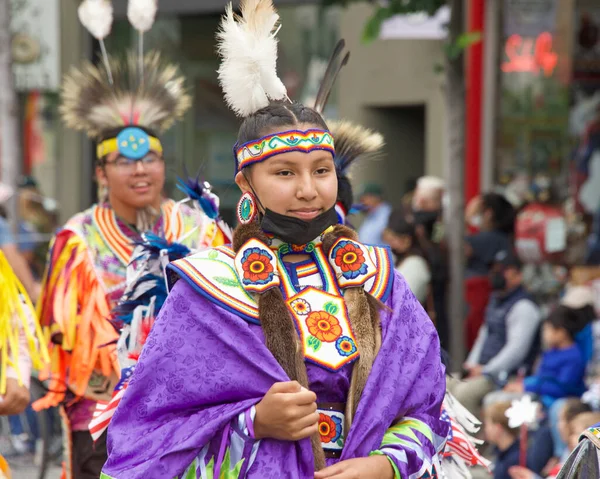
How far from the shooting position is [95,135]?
5.27m

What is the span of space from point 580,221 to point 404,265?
2794 millimetres

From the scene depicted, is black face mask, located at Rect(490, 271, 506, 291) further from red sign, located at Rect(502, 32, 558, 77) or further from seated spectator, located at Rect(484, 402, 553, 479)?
red sign, located at Rect(502, 32, 558, 77)

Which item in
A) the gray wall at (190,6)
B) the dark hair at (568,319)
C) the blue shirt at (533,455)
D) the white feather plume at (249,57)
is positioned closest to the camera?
the white feather plume at (249,57)

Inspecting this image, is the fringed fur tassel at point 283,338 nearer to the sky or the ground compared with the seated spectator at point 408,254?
nearer to the sky

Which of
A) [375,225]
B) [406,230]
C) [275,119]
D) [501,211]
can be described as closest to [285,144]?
[275,119]

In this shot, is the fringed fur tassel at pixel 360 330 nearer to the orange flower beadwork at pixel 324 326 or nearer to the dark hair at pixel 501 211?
the orange flower beadwork at pixel 324 326

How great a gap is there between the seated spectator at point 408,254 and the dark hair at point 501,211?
1058mm

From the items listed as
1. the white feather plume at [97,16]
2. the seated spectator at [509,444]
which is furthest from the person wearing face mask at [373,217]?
the white feather plume at [97,16]

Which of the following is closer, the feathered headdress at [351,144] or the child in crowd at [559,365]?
the feathered headdress at [351,144]

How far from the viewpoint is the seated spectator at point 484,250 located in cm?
826

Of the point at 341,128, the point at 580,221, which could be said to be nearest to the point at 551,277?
the point at 580,221

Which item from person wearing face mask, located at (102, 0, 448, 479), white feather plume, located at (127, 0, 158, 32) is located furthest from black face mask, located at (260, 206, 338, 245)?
white feather plume, located at (127, 0, 158, 32)

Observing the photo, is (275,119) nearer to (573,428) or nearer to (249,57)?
(249,57)

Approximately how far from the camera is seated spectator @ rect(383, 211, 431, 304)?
7293 mm
